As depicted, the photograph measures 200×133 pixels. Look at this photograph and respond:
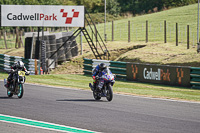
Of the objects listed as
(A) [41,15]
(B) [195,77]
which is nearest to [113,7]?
(A) [41,15]

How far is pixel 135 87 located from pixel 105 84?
6.72 m

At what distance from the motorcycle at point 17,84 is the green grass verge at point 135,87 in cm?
521

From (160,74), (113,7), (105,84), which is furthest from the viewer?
(113,7)

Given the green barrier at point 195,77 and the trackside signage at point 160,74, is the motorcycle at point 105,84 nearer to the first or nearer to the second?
the green barrier at point 195,77

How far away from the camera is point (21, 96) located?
15.2 metres

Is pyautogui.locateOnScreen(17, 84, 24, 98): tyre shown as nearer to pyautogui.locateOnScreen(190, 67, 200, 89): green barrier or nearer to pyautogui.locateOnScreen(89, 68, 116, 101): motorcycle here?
pyautogui.locateOnScreen(89, 68, 116, 101): motorcycle

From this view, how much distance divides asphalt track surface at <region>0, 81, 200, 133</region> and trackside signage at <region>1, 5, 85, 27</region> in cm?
1351

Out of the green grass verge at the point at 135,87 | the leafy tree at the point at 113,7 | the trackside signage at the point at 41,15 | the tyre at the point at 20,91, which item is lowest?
the green grass verge at the point at 135,87

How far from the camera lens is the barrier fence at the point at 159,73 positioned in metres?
22.0

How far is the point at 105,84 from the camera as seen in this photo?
49.3 feet

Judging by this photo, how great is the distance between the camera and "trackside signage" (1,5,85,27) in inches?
1168

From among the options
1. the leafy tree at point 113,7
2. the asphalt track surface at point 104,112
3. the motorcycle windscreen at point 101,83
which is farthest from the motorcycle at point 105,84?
the leafy tree at point 113,7

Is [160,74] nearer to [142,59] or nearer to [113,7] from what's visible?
[142,59]

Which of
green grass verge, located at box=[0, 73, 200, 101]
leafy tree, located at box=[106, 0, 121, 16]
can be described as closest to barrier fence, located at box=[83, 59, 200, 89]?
green grass verge, located at box=[0, 73, 200, 101]
